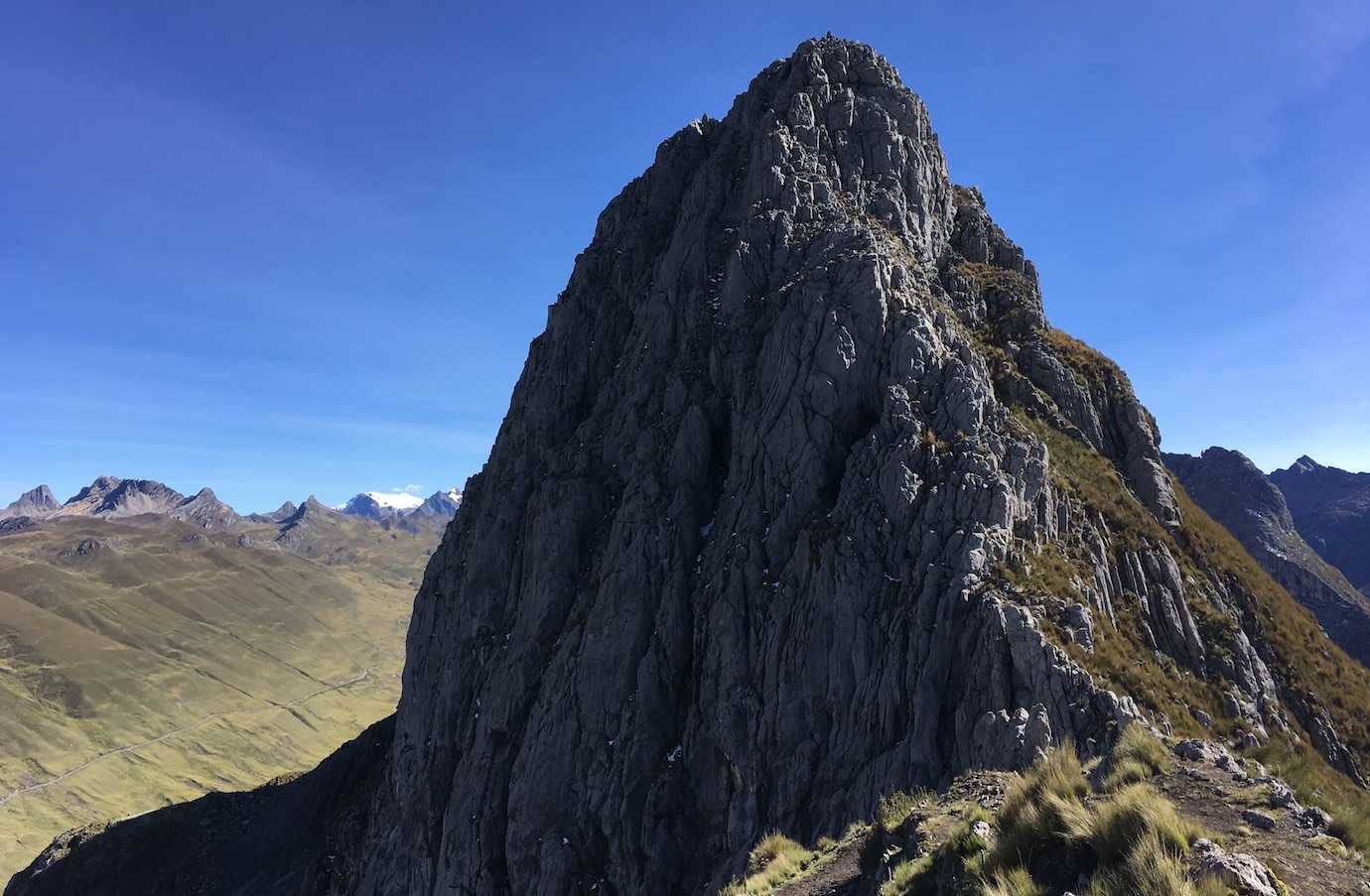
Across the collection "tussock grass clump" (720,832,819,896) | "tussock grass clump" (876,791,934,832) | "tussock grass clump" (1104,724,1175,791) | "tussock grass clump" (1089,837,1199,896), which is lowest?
"tussock grass clump" (720,832,819,896)

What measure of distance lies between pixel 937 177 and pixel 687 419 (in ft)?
117

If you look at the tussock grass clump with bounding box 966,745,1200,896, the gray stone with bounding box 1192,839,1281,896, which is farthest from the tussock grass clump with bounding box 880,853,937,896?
the gray stone with bounding box 1192,839,1281,896

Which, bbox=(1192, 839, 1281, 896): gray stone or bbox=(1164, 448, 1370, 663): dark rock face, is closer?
bbox=(1192, 839, 1281, 896): gray stone

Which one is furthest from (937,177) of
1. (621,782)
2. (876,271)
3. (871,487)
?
(621,782)

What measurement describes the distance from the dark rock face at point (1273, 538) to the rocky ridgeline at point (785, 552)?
285ft

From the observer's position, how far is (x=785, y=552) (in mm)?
43344

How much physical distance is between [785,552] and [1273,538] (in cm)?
14078

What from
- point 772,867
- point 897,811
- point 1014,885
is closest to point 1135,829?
point 1014,885

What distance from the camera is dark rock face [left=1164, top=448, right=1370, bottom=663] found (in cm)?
11156

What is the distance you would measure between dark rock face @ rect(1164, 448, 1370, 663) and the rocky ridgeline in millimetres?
86893

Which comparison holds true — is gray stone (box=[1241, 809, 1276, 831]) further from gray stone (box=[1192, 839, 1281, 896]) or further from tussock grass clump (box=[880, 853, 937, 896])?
tussock grass clump (box=[880, 853, 937, 896])

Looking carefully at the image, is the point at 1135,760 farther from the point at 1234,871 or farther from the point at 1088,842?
the point at 1234,871

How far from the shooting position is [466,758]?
5394cm

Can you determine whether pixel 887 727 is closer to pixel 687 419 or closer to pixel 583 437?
pixel 687 419
